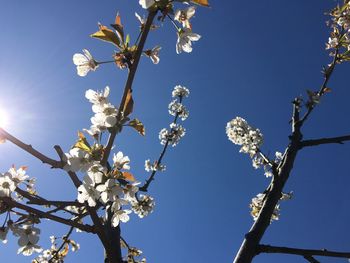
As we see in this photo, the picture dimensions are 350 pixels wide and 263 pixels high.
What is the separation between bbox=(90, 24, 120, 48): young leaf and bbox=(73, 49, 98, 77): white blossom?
0.31m

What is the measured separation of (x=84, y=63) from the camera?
256 centimetres

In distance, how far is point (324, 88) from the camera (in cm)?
503

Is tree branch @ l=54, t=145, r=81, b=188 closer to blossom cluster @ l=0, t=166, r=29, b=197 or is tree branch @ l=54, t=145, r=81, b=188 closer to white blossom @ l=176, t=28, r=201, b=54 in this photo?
blossom cluster @ l=0, t=166, r=29, b=197

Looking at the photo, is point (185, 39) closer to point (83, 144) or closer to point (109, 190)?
point (83, 144)

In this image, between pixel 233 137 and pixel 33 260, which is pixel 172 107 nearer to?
pixel 233 137

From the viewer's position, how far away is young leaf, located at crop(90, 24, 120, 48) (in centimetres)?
222

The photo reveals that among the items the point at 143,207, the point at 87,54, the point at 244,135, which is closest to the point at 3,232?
the point at 87,54

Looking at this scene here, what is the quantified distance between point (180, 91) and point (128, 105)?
896 centimetres

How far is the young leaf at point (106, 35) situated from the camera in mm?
2224

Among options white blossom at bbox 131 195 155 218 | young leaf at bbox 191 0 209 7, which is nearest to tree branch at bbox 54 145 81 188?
young leaf at bbox 191 0 209 7

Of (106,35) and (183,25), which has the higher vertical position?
(183,25)

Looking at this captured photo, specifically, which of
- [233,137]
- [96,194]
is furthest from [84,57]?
[233,137]

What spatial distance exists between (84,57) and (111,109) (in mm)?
469

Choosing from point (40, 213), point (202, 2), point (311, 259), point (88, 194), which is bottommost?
point (311, 259)
